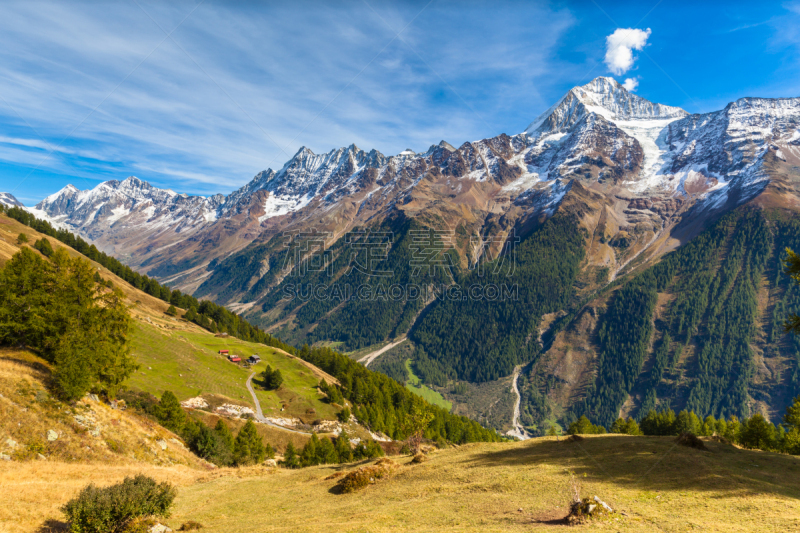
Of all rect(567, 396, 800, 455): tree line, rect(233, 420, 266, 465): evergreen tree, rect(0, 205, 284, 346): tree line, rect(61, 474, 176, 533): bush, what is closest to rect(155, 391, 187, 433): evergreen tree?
rect(233, 420, 266, 465): evergreen tree

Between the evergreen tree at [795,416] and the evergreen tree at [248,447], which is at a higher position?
the evergreen tree at [795,416]

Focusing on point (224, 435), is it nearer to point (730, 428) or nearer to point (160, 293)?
point (730, 428)

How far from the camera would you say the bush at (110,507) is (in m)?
17.3

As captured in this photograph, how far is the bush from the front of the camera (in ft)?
56.9

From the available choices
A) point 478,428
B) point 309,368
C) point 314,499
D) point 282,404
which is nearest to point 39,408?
point 314,499

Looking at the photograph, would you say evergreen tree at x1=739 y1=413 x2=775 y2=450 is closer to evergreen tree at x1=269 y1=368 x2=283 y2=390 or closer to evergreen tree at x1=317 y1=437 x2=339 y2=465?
evergreen tree at x1=317 y1=437 x2=339 y2=465

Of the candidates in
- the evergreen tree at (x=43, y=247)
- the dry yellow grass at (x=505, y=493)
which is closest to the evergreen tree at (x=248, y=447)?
the dry yellow grass at (x=505, y=493)

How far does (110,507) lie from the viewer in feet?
58.1

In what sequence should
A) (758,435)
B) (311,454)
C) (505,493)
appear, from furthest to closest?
1. (311,454)
2. (758,435)
3. (505,493)

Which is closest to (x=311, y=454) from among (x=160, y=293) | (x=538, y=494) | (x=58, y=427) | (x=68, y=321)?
(x=58, y=427)

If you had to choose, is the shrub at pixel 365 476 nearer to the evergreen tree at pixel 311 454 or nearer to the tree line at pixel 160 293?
the evergreen tree at pixel 311 454

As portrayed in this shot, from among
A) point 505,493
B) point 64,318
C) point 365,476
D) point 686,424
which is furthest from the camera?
point 686,424

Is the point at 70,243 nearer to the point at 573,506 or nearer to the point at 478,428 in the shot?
the point at 478,428

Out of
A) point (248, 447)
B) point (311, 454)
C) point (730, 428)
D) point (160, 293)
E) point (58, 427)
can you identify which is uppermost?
point (160, 293)
